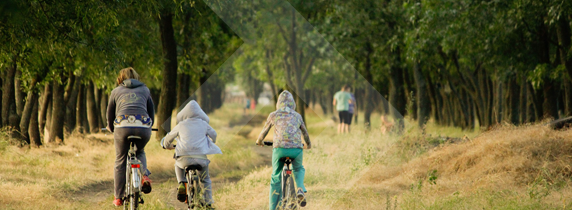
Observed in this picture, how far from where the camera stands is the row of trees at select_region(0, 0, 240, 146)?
9.16 meters

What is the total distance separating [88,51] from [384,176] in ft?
23.1

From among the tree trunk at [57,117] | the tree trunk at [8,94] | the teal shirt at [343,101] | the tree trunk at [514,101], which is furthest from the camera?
the tree trunk at [514,101]

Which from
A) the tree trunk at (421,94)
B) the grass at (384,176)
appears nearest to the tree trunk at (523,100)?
the tree trunk at (421,94)

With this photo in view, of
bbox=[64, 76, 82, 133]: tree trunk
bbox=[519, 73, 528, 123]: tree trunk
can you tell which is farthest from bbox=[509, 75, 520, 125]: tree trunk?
bbox=[64, 76, 82, 133]: tree trunk

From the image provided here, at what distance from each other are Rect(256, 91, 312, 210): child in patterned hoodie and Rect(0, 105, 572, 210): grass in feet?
3.22

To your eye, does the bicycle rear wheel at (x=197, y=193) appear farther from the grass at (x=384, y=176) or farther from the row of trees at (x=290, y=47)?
the row of trees at (x=290, y=47)

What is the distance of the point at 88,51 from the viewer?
13.7 m

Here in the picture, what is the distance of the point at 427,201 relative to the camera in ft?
28.5

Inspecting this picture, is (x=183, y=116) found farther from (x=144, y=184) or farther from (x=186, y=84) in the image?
(x=186, y=84)

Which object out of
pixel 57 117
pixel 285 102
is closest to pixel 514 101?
pixel 57 117

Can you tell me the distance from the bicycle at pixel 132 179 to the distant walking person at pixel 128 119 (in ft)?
0.19

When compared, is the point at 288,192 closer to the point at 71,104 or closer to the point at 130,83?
the point at 130,83

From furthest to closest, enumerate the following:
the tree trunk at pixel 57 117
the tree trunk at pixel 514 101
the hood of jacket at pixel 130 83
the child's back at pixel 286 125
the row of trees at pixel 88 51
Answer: the tree trunk at pixel 514 101 < the tree trunk at pixel 57 117 < the row of trees at pixel 88 51 < the child's back at pixel 286 125 < the hood of jacket at pixel 130 83

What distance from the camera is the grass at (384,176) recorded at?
8.62 meters
